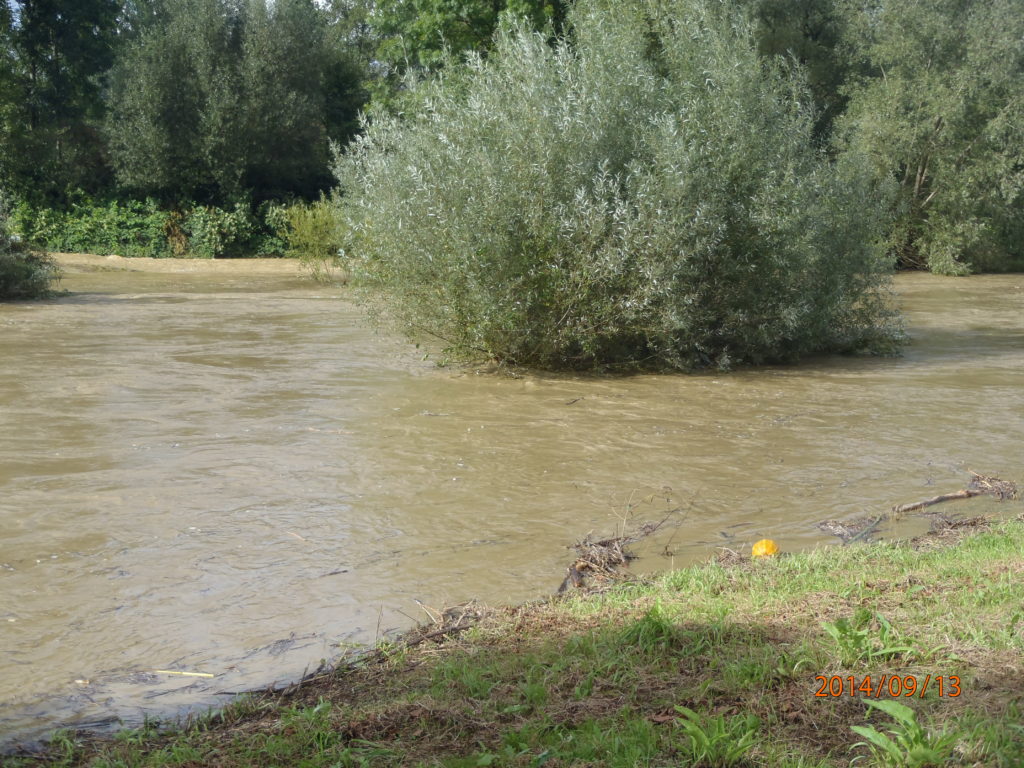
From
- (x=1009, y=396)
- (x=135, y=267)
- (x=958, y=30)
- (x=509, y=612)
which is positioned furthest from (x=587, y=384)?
(x=958, y=30)

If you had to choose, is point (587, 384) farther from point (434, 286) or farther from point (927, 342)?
point (927, 342)

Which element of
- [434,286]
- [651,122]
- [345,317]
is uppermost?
[651,122]

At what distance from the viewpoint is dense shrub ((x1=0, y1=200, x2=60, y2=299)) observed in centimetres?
2212

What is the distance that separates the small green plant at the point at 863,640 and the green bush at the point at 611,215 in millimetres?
Answer: 8966

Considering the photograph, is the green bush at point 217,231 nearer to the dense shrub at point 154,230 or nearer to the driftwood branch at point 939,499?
the dense shrub at point 154,230

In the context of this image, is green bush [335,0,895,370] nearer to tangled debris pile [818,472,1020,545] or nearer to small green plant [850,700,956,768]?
tangled debris pile [818,472,1020,545]

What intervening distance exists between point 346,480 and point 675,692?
5.67 meters

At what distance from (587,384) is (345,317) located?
8.80 meters

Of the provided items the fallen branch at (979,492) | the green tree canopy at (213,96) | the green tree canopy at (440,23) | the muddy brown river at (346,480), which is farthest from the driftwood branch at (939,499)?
the green tree canopy at (213,96)

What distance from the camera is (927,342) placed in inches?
748

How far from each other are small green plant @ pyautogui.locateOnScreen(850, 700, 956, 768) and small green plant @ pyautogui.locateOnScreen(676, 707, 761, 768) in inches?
14.5

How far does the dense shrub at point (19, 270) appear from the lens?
22125 mm

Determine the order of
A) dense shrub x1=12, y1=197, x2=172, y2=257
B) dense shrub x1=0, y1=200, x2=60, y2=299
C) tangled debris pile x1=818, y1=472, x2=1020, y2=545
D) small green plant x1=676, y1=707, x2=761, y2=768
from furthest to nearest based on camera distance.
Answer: dense shrub x1=12, y1=197, x2=172, y2=257, dense shrub x1=0, y1=200, x2=60, y2=299, tangled debris pile x1=818, y1=472, x2=1020, y2=545, small green plant x1=676, y1=707, x2=761, y2=768
